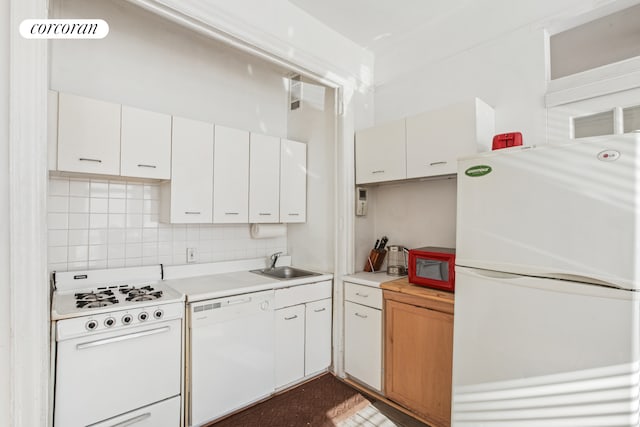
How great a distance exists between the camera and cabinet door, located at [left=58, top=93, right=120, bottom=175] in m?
1.87

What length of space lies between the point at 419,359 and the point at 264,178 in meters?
1.90

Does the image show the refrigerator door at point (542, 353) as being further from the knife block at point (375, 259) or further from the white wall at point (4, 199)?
the white wall at point (4, 199)

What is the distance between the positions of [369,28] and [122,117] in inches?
83.1

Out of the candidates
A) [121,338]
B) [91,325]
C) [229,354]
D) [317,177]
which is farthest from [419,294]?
[91,325]

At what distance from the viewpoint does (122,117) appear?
6.75 ft

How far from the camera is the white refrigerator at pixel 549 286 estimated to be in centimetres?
123

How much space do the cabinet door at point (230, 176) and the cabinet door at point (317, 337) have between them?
1.00m

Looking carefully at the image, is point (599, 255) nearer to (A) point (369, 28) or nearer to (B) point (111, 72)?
(A) point (369, 28)

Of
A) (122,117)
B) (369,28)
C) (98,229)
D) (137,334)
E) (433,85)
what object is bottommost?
(137,334)

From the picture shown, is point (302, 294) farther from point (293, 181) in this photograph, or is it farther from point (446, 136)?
point (446, 136)

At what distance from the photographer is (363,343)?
8.38 ft

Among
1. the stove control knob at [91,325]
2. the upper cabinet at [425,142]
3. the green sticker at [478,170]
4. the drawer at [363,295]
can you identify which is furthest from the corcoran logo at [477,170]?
the stove control knob at [91,325]

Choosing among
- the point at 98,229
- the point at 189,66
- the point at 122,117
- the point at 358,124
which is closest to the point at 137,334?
the point at 98,229

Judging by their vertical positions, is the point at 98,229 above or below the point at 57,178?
below
